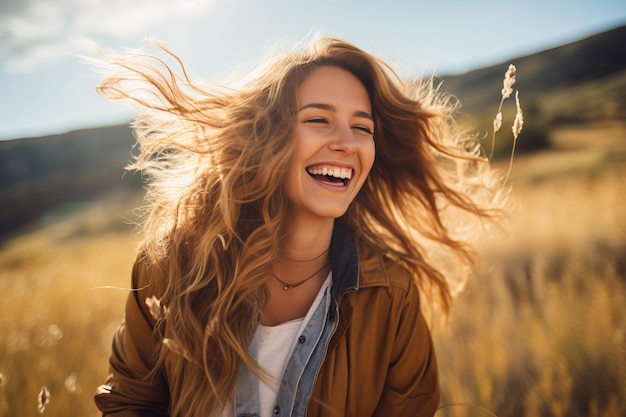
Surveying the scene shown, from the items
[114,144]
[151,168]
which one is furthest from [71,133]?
[151,168]

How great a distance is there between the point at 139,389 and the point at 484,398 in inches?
83.0

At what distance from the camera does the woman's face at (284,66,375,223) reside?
2.24m

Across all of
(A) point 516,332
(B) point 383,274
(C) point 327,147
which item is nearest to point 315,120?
(C) point 327,147

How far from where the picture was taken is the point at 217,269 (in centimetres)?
223

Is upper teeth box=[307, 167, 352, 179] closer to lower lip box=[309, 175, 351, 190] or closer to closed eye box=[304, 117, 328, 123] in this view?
lower lip box=[309, 175, 351, 190]

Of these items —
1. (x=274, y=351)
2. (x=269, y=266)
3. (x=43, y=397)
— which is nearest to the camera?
(x=43, y=397)

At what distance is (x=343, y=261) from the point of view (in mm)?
2396

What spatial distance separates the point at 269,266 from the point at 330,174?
2.13 feet

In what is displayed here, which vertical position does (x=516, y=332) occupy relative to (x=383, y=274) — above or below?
below

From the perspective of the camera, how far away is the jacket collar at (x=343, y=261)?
2256 millimetres

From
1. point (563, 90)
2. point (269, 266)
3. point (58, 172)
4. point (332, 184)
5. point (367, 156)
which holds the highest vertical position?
point (563, 90)

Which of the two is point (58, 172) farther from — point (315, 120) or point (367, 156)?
point (367, 156)

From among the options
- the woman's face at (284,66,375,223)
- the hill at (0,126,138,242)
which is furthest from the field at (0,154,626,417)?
the hill at (0,126,138,242)

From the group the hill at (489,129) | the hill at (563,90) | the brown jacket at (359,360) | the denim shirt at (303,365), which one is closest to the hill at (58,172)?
the hill at (489,129)
